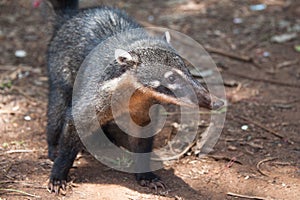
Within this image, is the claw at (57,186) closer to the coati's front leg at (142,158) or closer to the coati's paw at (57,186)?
the coati's paw at (57,186)

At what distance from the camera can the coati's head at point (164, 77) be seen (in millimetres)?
4250

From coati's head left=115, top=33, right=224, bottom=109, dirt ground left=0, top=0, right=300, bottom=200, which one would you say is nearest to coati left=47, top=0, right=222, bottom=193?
coati's head left=115, top=33, right=224, bottom=109

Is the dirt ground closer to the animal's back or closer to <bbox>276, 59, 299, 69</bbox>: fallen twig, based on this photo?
<bbox>276, 59, 299, 69</bbox>: fallen twig

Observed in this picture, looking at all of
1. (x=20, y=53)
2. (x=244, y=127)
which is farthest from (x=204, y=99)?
(x=20, y=53)

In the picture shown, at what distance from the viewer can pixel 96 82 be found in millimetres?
4746

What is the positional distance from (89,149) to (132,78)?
988 millimetres

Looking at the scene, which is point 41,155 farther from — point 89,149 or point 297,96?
point 297,96

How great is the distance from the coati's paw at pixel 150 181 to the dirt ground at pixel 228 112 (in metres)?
0.07

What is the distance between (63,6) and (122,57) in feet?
5.60

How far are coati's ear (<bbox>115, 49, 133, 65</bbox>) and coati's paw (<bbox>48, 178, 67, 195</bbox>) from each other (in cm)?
114

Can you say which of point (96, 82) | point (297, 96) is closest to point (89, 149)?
point (96, 82)

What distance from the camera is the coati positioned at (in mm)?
4324

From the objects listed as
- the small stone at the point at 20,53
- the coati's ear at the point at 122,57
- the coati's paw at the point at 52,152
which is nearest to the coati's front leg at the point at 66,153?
the coati's paw at the point at 52,152

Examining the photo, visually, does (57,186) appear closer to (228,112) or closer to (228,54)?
(228,112)
